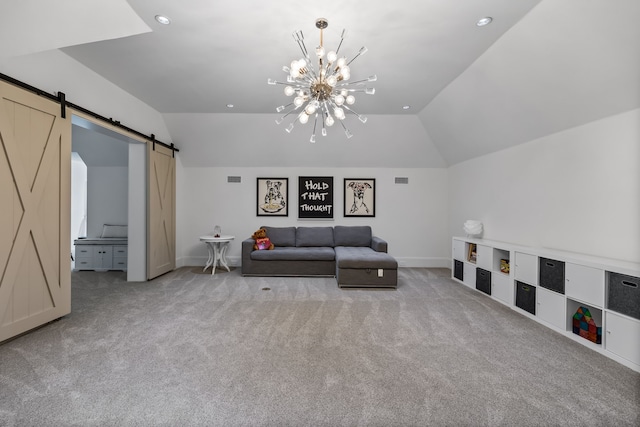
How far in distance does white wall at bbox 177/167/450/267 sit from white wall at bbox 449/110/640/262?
1542mm

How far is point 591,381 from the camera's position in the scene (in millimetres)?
2070

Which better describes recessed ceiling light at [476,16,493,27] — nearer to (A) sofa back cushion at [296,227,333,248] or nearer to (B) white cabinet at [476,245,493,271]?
(B) white cabinet at [476,245,493,271]

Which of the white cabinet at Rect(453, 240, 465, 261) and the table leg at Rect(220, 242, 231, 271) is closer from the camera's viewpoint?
the white cabinet at Rect(453, 240, 465, 261)

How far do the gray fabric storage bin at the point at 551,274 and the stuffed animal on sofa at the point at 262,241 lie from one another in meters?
4.19

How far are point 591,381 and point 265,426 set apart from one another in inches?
92.2

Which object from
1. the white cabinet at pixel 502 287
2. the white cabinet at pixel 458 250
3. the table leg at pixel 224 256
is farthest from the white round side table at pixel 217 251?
the white cabinet at pixel 502 287

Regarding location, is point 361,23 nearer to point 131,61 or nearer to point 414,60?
point 414,60

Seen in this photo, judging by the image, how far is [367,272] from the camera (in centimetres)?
454

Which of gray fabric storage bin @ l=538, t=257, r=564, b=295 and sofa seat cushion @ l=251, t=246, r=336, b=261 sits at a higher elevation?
gray fabric storage bin @ l=538, t=257, r=564, b=295

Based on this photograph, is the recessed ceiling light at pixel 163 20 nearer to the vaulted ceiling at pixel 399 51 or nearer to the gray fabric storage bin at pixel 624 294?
the vaulted ceiling at pixel 399 51

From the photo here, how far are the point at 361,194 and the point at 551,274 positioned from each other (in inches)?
149

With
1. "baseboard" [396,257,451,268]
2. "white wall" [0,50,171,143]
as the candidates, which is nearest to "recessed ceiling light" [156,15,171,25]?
"white wall" [0,50,171,143]

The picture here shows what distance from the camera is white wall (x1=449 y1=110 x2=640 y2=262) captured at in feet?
8.59

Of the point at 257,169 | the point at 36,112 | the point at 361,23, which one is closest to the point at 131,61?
the point at 36,112
